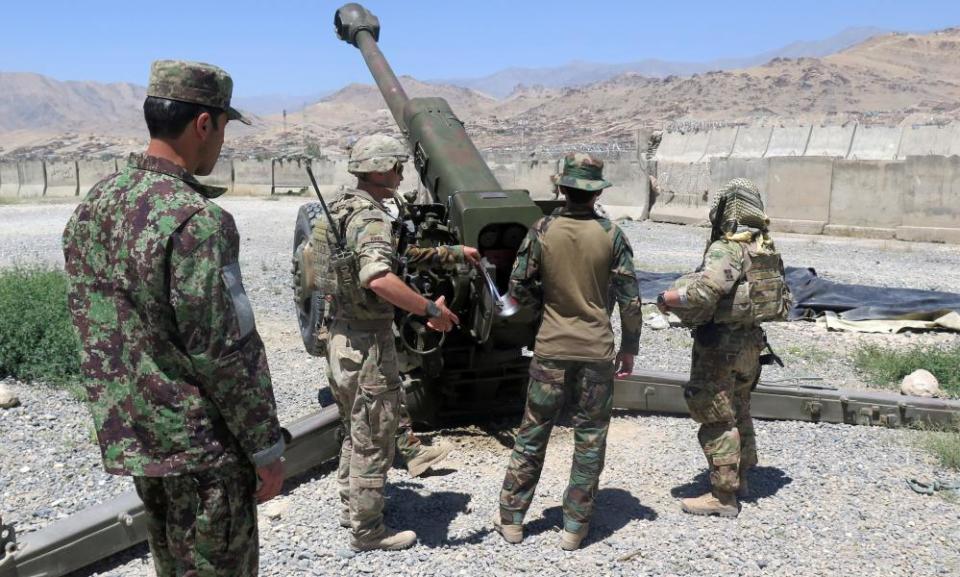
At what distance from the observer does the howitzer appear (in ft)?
14.9

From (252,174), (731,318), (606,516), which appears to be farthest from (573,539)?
(252,174)

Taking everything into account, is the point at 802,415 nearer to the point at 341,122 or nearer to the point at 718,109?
the point at 718,109

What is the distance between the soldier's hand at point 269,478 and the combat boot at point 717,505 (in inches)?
96.3

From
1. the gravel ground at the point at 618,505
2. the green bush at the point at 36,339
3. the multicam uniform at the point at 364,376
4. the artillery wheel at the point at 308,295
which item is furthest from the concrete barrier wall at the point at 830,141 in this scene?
the multicam uniform at the point at 364,376

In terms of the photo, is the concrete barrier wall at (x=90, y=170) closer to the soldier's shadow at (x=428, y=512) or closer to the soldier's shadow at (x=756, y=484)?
the soldier's shadow at (x=428, y=512)

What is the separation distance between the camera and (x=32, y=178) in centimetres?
2436

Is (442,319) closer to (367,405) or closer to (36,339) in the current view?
(367,405)

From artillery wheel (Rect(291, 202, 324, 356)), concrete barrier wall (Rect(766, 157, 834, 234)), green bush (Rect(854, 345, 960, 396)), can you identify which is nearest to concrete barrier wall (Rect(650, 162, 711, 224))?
concrete barrier wall (Rect(766, 157, 834, 234))

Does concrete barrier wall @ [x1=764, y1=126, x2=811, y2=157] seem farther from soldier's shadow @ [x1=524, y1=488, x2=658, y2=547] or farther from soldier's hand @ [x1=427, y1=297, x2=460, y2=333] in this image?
soldier's hand @ [x1=427, y1=297, x2=460, y2=333]

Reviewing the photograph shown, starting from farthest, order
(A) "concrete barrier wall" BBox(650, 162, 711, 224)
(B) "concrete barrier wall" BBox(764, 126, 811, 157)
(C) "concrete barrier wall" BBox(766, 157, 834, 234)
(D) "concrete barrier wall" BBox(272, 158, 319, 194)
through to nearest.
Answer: (D) "concrete barrier wall" BBox(272, 158, 319, 194) < (B) "concrete barrier wall" BBox(764, 126, 811, 157) < (A) "concrete barrier wall" BBox(650, 162, 711, 224) < (C) "concrete barrier wall" BBox(766, 157, 834, 234)

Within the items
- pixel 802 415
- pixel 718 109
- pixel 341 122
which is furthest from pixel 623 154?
pixel 341 122

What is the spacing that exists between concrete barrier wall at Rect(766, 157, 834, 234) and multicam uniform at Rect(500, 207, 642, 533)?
36.2 ft

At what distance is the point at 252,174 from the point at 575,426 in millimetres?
21630

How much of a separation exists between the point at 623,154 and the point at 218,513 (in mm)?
16905
